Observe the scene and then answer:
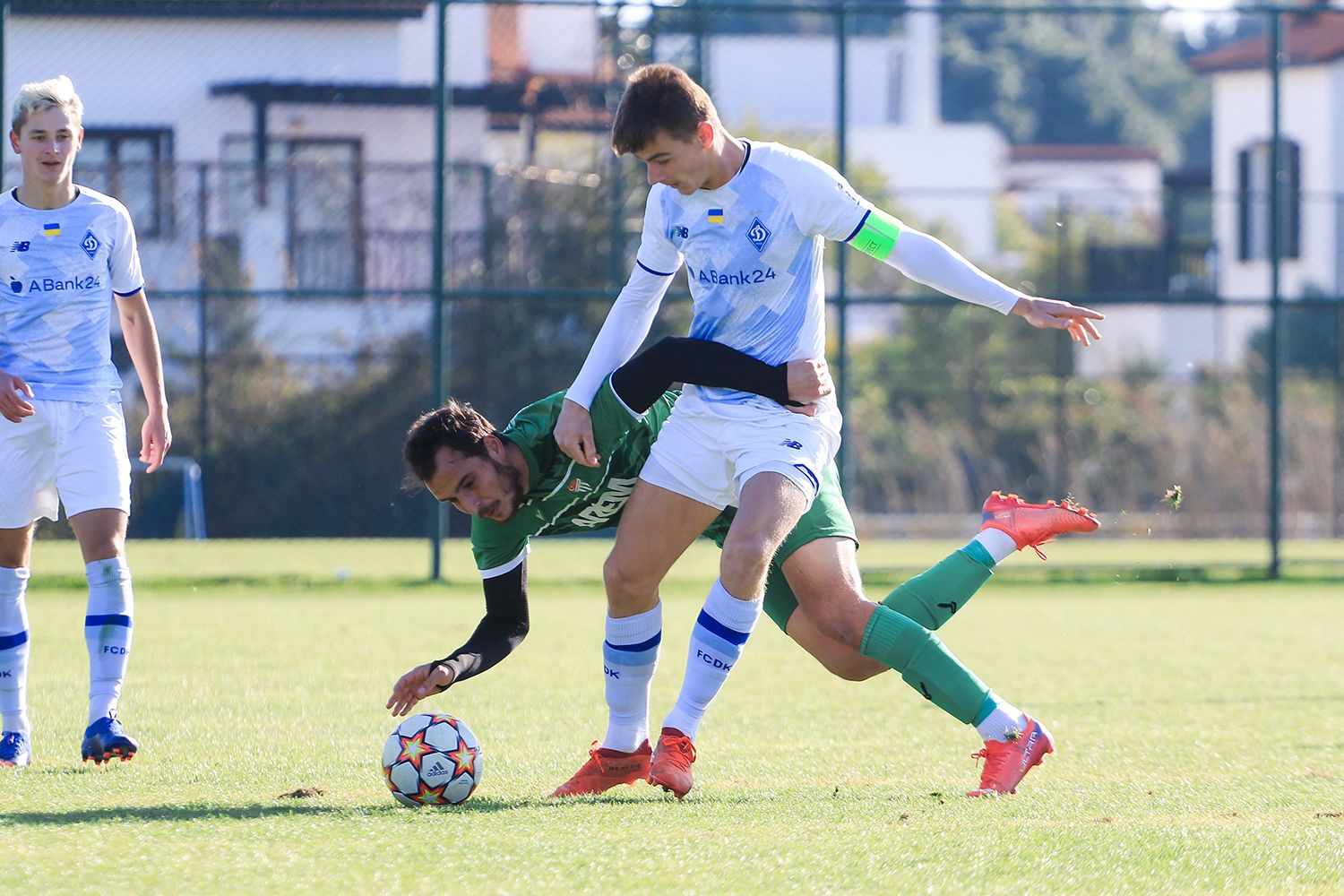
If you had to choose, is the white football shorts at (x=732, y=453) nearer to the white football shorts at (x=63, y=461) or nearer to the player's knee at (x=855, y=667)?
the player's knee at (x=855, y=667)

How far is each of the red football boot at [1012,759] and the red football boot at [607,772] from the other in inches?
36.4

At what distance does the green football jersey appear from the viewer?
4.80m

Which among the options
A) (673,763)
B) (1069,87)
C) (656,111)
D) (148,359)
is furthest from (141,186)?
(1069,87)

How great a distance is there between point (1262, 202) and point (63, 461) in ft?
79.9

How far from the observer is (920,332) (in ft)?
88.1

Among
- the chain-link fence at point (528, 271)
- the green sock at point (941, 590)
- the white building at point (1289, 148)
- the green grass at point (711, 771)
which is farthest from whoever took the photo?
the white building at point (1289, 148)

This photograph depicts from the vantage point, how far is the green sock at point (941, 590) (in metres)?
5.07

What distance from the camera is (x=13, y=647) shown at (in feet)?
17.4

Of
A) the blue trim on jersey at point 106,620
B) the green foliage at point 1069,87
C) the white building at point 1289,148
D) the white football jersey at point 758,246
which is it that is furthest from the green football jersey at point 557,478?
the green foliage at point 1069,87

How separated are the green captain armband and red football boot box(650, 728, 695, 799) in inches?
56.6

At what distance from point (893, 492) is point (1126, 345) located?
8.43 m

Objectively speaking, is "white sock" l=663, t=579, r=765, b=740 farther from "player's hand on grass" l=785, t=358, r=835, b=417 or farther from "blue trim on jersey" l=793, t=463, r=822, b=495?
"player's hand on grass" l=785, t=358, r=835, b=417

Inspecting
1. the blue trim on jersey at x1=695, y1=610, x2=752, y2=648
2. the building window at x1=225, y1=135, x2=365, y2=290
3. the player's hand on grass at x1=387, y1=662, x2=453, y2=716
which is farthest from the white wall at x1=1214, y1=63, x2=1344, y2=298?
the player's hand on grass at x1=387, y1=662, x2=453, y2=716

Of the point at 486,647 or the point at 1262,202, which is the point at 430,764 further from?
the point at 1262,202
